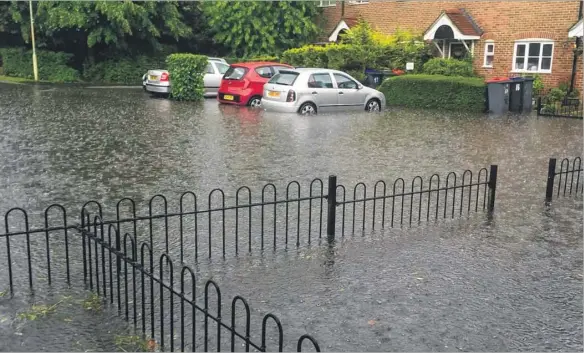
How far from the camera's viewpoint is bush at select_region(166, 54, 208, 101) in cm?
2192

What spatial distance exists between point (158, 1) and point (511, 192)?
25.0m

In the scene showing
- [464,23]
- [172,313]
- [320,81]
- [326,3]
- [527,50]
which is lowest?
[172,313]

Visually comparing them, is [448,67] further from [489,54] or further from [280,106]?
[280,106]

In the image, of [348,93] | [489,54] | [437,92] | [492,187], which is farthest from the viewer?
[489,54]

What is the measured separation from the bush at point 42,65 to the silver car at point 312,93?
17.8 metres

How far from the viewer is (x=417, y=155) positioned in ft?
39.9

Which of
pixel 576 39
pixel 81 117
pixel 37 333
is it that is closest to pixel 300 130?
pixel 81 117

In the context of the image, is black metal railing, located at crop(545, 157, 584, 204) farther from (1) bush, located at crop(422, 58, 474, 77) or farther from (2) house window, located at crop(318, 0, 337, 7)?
(2) house window, located at crop(318, 0, 337, 7)

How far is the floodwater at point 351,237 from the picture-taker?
483 cm

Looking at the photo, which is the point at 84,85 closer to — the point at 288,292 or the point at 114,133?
the point at 114,133

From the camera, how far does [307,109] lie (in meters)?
18.3

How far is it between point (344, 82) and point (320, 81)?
92 centimetres

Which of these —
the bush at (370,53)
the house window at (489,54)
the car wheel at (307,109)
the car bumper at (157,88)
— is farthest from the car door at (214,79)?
the house window at (489,54)

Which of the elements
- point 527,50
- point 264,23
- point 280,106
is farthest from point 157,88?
point 527,50
